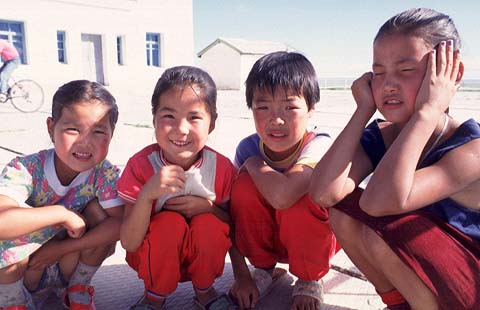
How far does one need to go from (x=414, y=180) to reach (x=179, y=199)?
84cm

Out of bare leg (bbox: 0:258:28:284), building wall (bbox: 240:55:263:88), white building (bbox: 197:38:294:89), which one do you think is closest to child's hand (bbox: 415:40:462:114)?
bare leg (bbox: 0:258:28:284)

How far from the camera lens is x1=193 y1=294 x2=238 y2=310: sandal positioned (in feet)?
5.11

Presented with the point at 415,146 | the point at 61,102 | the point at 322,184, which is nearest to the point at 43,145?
the point at 61,102

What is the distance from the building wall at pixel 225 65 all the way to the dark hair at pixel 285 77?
23438 millimetres

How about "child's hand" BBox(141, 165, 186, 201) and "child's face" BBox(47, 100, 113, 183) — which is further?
"child's face" BBox(47, 100, 113, 183)

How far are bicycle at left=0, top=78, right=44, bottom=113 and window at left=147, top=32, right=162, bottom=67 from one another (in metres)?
12.0

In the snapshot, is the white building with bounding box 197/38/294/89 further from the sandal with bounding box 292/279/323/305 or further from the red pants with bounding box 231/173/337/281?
the sandal with bounding box 292/279/323/305

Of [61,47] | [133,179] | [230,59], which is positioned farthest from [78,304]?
[230,59]

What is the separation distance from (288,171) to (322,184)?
0.73ft

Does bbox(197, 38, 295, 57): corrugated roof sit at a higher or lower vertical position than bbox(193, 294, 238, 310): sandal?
higher

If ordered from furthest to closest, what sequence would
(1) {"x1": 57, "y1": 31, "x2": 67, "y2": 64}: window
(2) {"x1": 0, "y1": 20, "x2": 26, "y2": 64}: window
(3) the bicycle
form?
(1) {"x1": 57, "y1": 31, "x2": 67, "y2": 64}: window < (2) {"x1": 0, "y1": 20, "x2": 26, "y2": 64}: window < (3) the bicycle

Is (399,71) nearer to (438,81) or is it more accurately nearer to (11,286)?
(438,81)

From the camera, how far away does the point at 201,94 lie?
1636 millimetres

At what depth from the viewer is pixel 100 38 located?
18.8m
